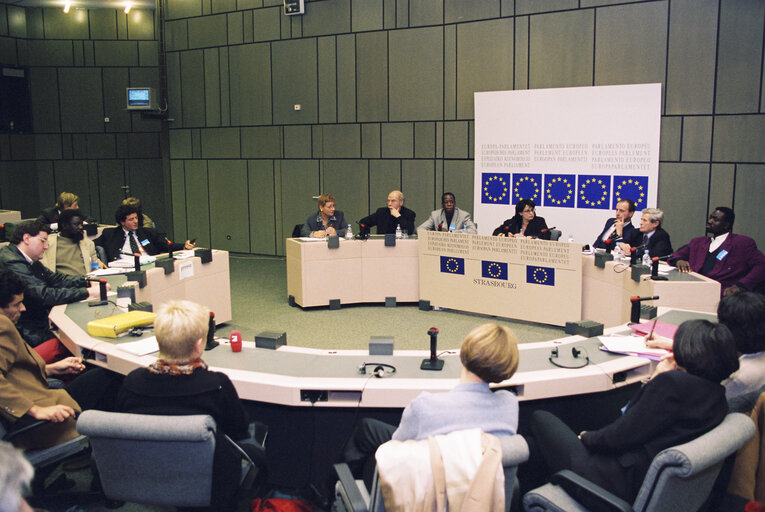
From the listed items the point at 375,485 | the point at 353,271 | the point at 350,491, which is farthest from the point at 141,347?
the point at 353,271

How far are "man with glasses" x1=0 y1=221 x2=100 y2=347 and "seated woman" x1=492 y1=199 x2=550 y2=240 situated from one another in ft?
14.0

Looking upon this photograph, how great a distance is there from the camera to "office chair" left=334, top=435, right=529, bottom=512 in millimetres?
1974

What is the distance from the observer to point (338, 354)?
3.31 meters

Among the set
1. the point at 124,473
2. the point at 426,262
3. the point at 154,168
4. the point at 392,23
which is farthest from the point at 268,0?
the point at 124,473

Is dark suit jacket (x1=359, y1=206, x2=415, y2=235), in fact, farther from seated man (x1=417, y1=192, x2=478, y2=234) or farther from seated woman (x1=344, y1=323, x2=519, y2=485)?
Result: seated woman (x1=344, y1=323, x2=519, y2=485)

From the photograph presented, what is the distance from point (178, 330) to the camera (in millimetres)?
2383

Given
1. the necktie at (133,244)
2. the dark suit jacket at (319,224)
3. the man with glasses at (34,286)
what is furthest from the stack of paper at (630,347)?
the necktie at (133,244)

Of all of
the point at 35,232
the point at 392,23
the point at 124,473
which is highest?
the point at 392,23

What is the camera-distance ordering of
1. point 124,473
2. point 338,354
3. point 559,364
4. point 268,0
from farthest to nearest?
point 268,0 < point 338,354 < point 559,364 < point 124,473

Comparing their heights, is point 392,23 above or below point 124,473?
above

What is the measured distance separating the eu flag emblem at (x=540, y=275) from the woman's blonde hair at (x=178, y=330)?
13.6 ft

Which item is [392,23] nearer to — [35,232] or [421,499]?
[35,232]

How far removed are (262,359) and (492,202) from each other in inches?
218

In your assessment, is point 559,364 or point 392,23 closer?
point 559,364
